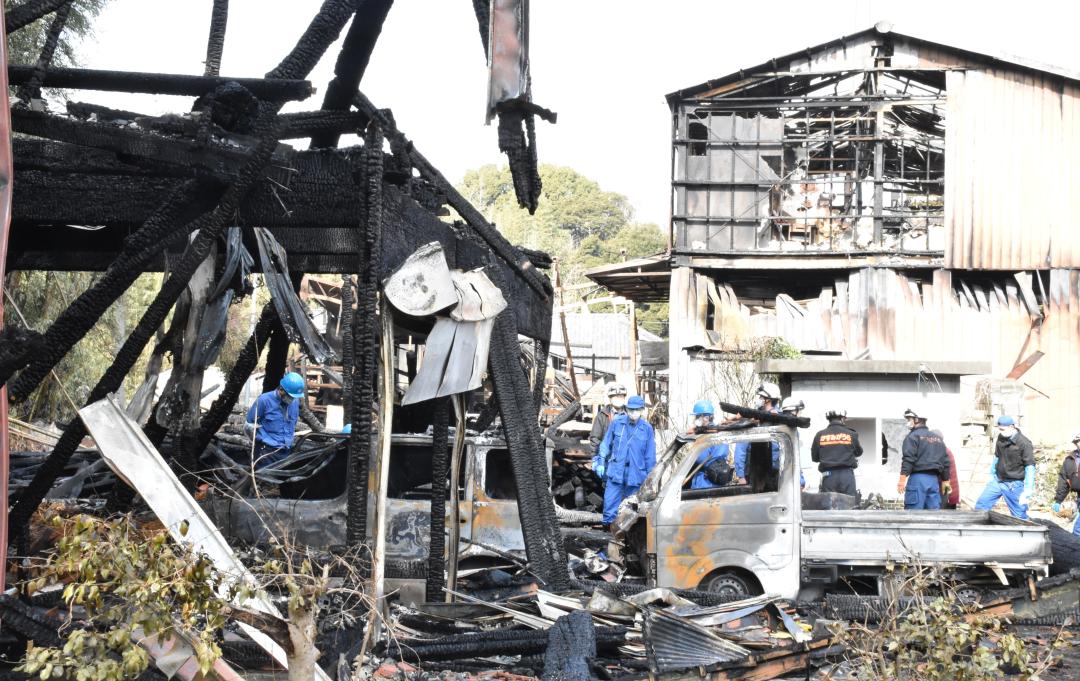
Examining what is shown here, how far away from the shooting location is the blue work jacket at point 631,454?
12766 millimetres

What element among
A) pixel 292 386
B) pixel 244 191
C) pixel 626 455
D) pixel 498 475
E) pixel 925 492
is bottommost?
pixel 925 492

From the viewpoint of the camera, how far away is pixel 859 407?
19.1 metres

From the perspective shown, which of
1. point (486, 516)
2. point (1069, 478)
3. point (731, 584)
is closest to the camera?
point (731, 584)

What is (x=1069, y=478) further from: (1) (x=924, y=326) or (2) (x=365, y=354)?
(1) (x=924, y=326)

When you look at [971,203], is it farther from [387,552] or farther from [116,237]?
[116,237]

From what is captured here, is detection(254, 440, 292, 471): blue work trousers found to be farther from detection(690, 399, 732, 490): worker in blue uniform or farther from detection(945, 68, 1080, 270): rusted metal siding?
detection(945, 68, 1080, 270): rusted metal siding

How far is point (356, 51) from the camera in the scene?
705 cm

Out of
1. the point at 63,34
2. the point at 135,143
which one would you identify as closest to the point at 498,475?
the point at 135,143

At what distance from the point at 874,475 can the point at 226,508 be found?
12461mm

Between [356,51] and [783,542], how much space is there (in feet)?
18.3

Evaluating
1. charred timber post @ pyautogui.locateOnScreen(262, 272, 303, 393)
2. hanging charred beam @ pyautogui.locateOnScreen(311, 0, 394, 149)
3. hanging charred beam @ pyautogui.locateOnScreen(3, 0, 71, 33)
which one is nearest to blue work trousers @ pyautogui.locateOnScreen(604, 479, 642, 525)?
charred timber post @ pyautogui.locateOnScreen(262, 272, 303, 393)

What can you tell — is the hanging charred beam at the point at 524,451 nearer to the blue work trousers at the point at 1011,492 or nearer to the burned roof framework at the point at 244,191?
the burned roof framework at the point at 244,191

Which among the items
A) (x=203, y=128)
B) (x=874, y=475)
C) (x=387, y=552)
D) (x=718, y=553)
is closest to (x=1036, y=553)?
(x=718, y=553)

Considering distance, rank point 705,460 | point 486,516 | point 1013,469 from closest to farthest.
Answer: point 705,460 < point 486,516 < point 1013,469
